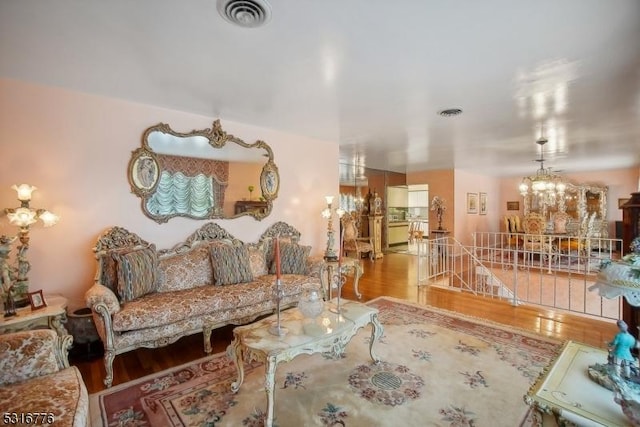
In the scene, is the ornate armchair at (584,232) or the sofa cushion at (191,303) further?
the ornate armchair at (584,232)

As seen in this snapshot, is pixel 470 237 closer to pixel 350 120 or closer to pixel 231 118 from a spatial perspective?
pixel 350 120

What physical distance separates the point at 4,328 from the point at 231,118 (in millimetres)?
2838

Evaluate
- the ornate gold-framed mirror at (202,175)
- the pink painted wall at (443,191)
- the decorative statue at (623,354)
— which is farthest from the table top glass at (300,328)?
the pink painted wall at (443,191)

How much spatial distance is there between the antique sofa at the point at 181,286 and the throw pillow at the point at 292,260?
1 centimetres

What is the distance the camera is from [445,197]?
8.47 metres

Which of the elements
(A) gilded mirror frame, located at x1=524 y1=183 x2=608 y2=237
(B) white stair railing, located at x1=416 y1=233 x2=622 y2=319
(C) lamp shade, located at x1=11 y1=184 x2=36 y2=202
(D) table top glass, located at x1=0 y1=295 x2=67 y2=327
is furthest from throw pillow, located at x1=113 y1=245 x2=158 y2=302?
(A) gilded mirror frame, located at x1=524 y1=183 x2=608 y2=237

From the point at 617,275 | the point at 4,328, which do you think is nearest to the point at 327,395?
the point at 617,275

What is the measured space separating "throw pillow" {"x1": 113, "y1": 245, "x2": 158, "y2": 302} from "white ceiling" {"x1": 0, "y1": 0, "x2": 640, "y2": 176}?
158cm

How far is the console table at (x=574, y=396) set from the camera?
122cm

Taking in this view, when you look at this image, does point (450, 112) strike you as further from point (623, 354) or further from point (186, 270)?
point (186, 270)

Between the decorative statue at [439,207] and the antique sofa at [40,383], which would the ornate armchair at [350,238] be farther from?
the antique sofa at [40,383]

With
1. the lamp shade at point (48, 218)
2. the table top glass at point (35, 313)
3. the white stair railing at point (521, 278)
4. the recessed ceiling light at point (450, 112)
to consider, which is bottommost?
the white stair railing at point (521, 278)

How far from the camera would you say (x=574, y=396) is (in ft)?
4.41

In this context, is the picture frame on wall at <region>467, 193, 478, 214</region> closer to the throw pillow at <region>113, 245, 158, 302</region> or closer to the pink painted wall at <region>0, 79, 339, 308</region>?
the pink painted wall at <region>0, 79, 339, 308</region>
